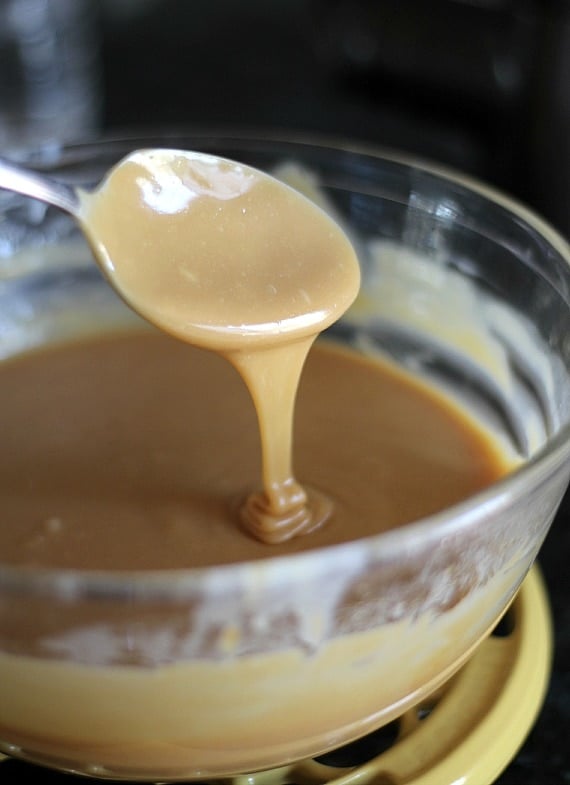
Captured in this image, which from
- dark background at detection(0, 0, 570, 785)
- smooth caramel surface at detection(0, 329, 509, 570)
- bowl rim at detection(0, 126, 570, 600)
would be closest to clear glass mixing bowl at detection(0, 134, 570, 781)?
bowl rim at detection(0, 126, 570, 600)

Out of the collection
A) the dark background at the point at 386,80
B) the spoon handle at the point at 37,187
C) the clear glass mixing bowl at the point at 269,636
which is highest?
the spoon handle at the point at 37,187

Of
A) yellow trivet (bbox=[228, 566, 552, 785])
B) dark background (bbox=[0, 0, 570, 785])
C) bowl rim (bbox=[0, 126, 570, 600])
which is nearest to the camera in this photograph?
bowl rim (bbox=[0, 126, 570, 600])

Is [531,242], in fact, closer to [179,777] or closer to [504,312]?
[504,312]

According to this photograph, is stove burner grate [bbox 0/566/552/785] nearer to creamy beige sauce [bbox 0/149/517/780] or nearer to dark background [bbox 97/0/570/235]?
creamy beige sauce [bbox 0/149/517/780]

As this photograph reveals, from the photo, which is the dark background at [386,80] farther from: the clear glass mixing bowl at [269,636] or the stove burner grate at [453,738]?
the clear glass mixing bowl at [269,636]

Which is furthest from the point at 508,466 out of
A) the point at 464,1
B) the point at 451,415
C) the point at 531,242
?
the point at 464,1

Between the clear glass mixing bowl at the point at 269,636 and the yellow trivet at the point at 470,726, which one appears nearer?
the clear glass mixing bowl at the point at 269,636

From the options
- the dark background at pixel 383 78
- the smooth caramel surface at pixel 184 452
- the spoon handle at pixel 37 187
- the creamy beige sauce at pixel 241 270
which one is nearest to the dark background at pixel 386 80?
the dark background at pixel 383 78
